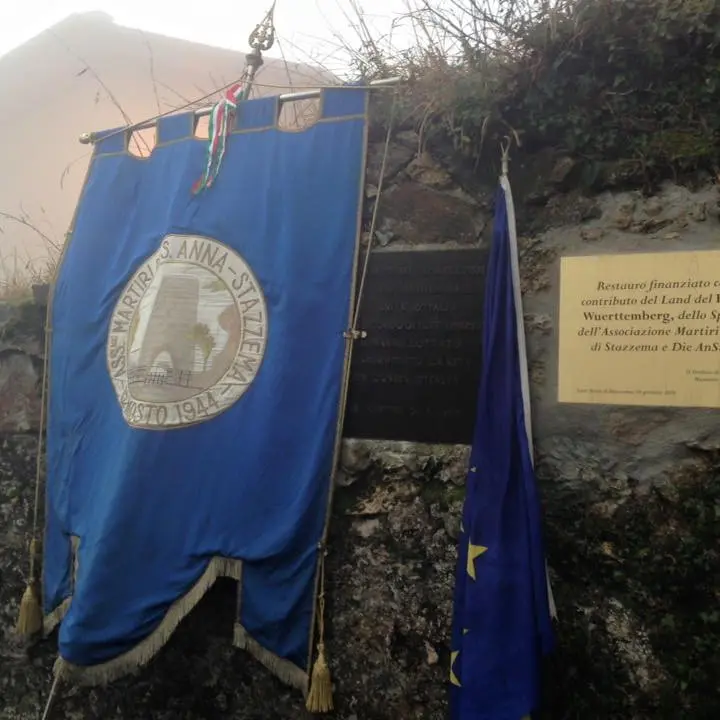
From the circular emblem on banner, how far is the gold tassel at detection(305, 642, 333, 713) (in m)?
0.99

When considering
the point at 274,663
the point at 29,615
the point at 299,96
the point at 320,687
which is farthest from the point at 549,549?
the point at 29,615

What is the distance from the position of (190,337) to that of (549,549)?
61.3 inches

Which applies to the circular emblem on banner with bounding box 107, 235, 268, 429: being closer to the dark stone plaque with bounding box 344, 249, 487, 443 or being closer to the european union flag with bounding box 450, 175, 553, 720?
the dark stone plaque with bounding box 344, 249, 487, 443

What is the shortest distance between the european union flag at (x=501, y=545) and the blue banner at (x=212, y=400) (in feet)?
1.76

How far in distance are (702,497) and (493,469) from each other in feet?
2.15

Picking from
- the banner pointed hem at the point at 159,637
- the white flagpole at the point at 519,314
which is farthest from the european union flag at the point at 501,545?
the banner pointed hem at the point at 159,637

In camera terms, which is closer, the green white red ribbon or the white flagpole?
the white flagpole

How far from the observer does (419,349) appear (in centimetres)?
262

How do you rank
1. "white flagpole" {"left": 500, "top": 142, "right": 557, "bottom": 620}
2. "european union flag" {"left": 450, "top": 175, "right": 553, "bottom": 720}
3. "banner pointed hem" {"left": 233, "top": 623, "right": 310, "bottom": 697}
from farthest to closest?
"banner pointed hem" {"left": 233, "top": 623, "right": 310, "bottom": 697} → "white flagpole" {"left": 500, "top": 142, "right": 557, "bottom": 620} → "european union flag" {"left": 450, "top": 175, "right": 553, "bottom": 720}

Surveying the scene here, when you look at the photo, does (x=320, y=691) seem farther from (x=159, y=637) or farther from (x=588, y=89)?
(x=588, y=89)

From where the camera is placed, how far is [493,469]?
236 cm

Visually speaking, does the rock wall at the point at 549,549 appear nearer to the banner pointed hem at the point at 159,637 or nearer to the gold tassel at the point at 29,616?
the banner pointed hem at the point at 159,637

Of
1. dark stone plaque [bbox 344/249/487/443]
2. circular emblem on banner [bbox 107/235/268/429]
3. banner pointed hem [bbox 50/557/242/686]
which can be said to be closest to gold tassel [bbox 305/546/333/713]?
banner pointed hem [bbox 50/557/242/686]

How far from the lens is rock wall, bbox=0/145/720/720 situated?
225 centimetres
